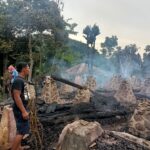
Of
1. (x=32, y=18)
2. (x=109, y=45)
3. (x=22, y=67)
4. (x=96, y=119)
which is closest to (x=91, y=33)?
(x=109, y=45)

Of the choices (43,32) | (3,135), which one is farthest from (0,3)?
(3,135)

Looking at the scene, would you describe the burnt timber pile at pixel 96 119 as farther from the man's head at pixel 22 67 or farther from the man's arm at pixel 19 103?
the man's head at pixel 22 67

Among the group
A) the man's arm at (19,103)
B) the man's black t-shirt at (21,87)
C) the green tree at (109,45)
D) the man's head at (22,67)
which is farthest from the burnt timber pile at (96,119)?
the green tree at (109,45)

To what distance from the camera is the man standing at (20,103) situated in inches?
289

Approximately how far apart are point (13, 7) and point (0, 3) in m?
1.38

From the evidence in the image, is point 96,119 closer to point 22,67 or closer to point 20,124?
point 20,124

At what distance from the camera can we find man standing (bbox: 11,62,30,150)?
7.33 m

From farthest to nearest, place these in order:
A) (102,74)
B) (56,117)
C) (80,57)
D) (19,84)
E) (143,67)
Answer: (80,57) < (102,74) < (143,67) < (56,117) < (19,84)

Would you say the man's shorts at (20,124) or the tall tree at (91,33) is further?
the tall tree at (91,33)

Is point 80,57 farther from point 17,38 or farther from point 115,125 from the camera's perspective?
point 115,125

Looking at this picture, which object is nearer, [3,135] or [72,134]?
[72,134]

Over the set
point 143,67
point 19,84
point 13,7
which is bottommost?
point 19,84

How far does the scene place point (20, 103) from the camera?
24.0 feet

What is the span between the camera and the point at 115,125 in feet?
41.3
